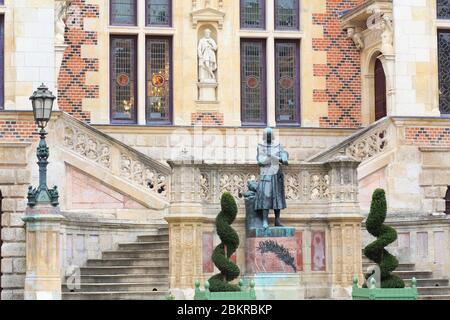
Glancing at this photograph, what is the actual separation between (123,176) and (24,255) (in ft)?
9.07

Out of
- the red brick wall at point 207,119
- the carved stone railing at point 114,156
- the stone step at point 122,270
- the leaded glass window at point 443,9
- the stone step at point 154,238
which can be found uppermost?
the leaded glass window at point 443,9

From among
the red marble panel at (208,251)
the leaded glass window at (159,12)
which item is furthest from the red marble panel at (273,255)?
the leaded glass window at (159,12)

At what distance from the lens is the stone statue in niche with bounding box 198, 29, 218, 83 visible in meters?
30.2

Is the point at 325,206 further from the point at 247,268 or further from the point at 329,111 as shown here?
the point at 329,111

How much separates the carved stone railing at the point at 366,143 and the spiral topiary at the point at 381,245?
13.3 ft

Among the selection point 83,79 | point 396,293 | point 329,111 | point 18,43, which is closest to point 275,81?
point 329,111

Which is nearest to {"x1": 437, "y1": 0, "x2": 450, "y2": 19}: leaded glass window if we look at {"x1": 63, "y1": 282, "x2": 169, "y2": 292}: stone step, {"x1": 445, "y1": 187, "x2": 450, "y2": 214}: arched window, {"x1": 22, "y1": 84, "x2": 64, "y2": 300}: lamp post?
{"x1": 445, "y1": 187, "x2": 450, "y2": 214}: arched window

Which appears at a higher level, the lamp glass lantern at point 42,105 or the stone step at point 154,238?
the lamp glass lantern at point 42,105

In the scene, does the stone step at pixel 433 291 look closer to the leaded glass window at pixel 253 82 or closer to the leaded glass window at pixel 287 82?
the leaded glass window at pixel 287 82

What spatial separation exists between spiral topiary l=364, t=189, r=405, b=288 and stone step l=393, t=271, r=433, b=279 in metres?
2.16

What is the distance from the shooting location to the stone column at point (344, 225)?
81.7 ft

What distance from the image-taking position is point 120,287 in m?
24.8

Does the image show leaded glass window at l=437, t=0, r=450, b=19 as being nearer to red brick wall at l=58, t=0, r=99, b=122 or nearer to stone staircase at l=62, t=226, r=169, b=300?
red brick wall at l=58, t=0, r=99, b=122

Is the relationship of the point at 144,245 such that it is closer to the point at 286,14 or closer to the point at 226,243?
the point at 226,243
